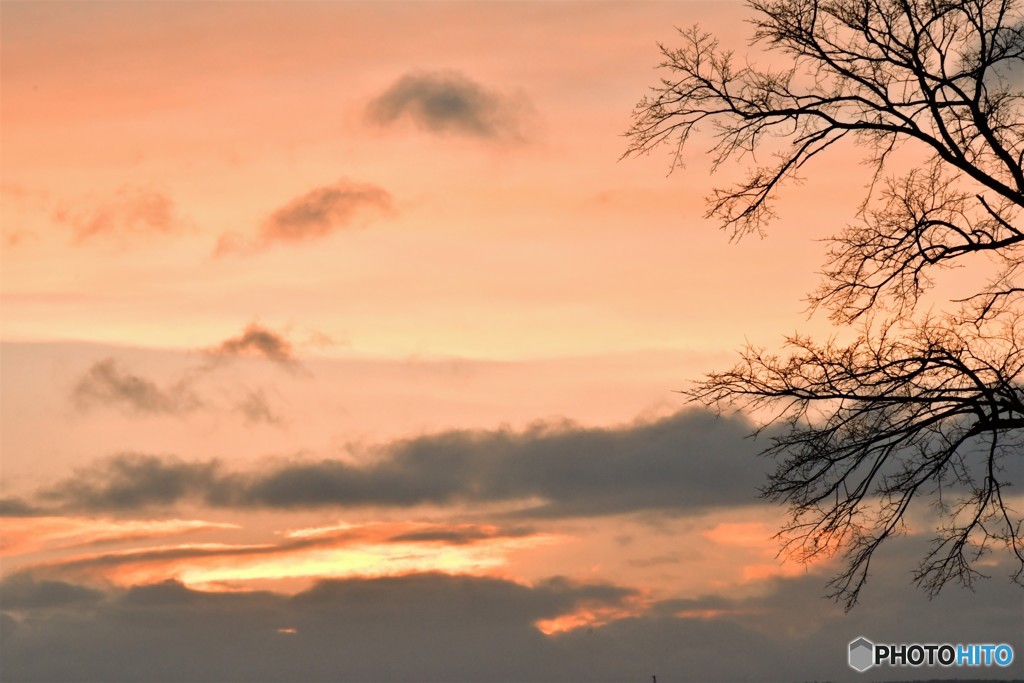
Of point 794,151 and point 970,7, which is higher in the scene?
point 970,7

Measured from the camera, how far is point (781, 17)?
16.1m

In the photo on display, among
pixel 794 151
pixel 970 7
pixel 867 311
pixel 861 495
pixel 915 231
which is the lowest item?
pixel 861 495

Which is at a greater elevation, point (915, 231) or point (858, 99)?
point (858, 99)

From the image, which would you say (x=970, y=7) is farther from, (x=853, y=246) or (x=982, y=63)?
(x=853, y=246)

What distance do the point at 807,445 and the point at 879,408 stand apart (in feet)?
3.38

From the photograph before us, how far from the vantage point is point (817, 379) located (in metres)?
14.9

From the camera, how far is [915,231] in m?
16.1

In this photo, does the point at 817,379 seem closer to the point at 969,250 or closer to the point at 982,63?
the point at 969,250

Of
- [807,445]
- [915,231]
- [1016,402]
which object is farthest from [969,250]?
[807,445]

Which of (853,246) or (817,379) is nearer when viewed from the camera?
(817,379)

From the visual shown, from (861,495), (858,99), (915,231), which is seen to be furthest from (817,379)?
(858,99)

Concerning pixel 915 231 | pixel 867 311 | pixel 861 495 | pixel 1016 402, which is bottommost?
pixel 861 495

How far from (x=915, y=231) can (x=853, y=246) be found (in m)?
0.86

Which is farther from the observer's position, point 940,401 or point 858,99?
point 858,99
